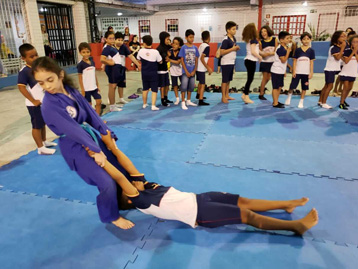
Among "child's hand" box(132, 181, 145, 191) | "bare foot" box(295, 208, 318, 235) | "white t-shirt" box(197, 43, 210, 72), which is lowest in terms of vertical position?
"bare foot" box(295, 208, 318, 235)

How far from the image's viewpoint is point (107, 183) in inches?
86.1

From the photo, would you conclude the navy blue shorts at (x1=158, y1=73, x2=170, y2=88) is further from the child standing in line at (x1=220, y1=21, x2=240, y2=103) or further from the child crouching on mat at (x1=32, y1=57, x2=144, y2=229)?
the child crouching on mat at (x1=32, y1=57, x2=144, y2=229)

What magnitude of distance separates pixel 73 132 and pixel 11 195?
150 cm

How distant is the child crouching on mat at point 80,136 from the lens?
203 cm

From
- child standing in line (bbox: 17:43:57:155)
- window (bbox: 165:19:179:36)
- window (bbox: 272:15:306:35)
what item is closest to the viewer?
child standing in line (bbox: 17:43:57:155)

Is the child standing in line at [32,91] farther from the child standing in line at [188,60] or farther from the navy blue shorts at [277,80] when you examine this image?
the navy blue shorts at [277,80]

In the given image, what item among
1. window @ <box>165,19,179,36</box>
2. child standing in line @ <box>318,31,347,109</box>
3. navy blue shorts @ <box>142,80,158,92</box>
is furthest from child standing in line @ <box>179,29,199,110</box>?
window @ <box>165,19,179,36</box>

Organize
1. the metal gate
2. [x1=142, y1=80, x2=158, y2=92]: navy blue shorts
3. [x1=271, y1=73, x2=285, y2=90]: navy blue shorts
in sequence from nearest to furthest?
[x1=271, y1=73, x2=285, y2=90]: navy blue shorts, [x1=142, y1=80, x2=158, y2=92]: navy blue shorts, the metal gate

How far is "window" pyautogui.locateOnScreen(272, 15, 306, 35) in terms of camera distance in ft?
49.0

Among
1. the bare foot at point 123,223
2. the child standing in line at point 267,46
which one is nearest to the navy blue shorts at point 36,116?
the bare foot at point 123,223

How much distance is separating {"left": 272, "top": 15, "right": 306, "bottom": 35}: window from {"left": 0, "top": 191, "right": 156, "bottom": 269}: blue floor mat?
15.5 meters

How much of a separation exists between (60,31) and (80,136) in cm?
1167

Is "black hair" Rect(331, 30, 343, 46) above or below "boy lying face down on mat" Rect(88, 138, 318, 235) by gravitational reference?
above

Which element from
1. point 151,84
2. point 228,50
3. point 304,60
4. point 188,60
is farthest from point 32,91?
point 304,60
